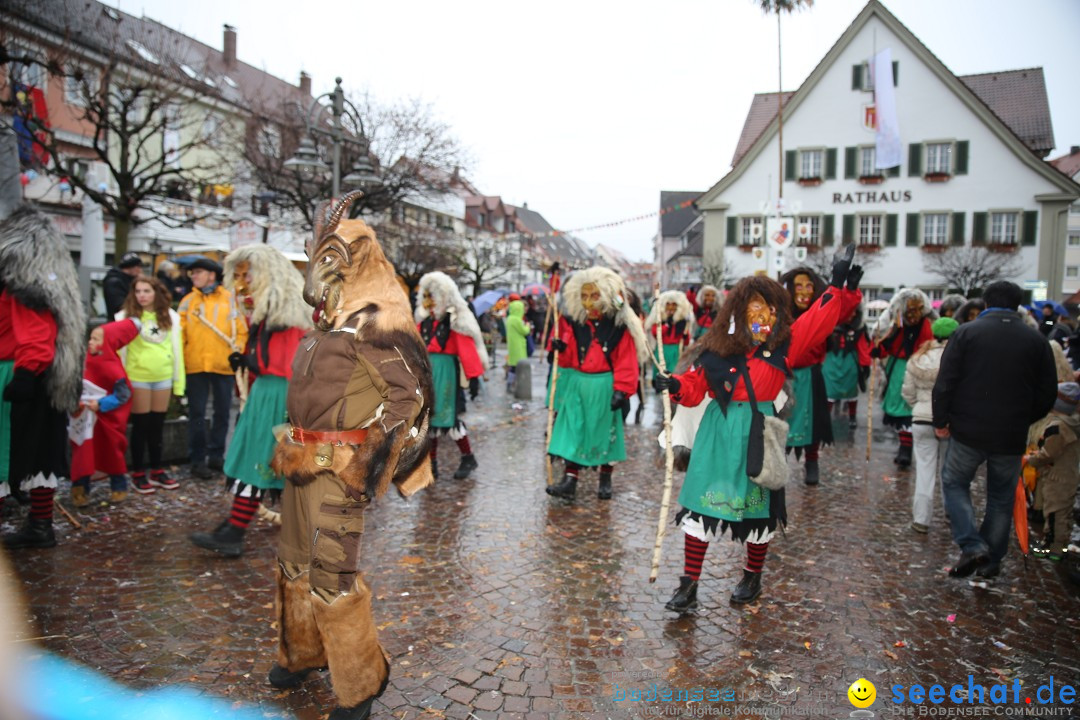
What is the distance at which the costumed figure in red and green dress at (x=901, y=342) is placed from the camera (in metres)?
7.93

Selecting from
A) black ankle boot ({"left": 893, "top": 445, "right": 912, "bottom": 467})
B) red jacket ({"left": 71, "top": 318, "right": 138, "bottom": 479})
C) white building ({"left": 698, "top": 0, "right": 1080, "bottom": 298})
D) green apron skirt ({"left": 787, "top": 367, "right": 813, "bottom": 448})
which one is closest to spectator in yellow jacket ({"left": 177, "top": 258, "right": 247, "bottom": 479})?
red jacket ({"left": 71, "top": 318, "right": 138, "bottom": 479})

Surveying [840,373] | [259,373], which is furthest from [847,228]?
[259,373]

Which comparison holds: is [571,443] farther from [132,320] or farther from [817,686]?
[132,320]

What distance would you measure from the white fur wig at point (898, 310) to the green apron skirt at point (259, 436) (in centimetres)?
664

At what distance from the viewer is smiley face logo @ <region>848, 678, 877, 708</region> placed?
327 cm

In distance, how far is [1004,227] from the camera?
28781mm

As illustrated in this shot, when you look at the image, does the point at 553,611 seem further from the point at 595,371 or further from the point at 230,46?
the point at 230,46

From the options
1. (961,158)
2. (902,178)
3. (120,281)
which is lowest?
(120,281)

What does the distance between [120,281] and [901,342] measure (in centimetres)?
853

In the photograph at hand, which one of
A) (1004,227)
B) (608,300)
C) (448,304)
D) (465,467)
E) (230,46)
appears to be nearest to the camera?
(608,300)

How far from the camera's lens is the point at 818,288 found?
623 centimetres

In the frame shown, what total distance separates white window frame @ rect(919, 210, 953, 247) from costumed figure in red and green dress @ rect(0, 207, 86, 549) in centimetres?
3156

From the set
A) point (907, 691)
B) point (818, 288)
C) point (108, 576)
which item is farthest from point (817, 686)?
point (108, 576)

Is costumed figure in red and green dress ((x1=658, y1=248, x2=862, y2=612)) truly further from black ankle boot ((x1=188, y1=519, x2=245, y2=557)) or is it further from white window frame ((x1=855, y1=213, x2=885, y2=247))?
white window frame ((x1=855, y1=213, x2=885, y2=247))
